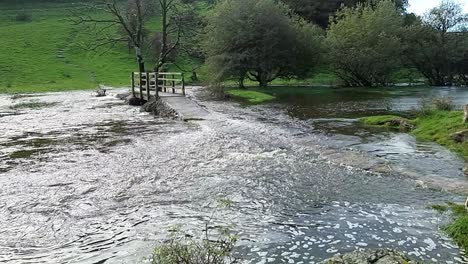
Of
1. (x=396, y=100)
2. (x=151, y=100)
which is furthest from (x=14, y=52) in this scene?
(x=396, y=100)

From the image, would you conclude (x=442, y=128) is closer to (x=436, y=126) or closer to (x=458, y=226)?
(x=436, y=126)

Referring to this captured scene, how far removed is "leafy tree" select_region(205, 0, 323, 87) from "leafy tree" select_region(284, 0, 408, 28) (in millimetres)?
25548

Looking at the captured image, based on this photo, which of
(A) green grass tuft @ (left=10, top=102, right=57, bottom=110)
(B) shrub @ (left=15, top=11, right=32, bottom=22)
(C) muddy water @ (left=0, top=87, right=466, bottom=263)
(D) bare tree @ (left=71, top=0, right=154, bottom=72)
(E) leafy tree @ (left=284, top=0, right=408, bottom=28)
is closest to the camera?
(C) muddy water @ (left=0, top=87, right=466, bottom=263)

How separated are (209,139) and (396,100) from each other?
838 inches

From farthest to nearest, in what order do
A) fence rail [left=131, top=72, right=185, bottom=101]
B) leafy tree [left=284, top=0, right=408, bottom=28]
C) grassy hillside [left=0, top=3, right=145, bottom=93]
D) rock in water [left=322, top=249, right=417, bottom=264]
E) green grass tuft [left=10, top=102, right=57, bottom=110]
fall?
leafy tree [left=284, top=0, right=408, bottom=28] < grassy hillside [left=0, top=3, right=145, bottom=93] < green grass tuft [left=10, top=102, right=57, bottom=110] < fence rail [left=131, top=72, right=185, bottom=101] < rock in water [left=322, top=249, right=417, bottom=264]

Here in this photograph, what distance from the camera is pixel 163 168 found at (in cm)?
1346

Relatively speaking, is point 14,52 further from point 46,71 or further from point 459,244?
point 459,244

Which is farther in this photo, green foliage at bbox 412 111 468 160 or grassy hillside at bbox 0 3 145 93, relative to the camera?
grassy hillside at bbox 0 3 145 93

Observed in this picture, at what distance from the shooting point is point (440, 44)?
5534cm

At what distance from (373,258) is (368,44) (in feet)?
147

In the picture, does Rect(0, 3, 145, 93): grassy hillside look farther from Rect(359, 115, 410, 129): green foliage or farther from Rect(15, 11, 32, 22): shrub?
Rect(359, 115, 410, 129): green foliage

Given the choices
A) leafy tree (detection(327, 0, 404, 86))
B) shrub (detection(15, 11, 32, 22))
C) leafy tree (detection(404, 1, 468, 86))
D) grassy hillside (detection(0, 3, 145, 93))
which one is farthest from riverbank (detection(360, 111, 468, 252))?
shrub (detection(15, 11, 32, 22))

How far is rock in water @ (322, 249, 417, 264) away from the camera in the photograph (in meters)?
6.06

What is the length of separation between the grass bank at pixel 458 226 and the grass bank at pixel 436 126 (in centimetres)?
549
